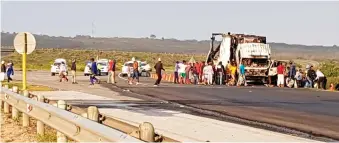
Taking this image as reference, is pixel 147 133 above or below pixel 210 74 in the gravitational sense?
above

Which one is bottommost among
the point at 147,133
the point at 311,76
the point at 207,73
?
the point at 207,73

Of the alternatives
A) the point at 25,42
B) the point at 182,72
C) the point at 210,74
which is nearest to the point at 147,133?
the point at 25,42

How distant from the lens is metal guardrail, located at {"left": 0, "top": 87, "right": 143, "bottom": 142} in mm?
6491

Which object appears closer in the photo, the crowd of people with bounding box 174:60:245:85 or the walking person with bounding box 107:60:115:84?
the walking person with bounding box 107:60:115:84

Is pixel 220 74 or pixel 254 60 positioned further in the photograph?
pixel 220 74

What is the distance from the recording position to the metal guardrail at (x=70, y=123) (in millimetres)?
6491

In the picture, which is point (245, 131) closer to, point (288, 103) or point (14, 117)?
point (14, 117)

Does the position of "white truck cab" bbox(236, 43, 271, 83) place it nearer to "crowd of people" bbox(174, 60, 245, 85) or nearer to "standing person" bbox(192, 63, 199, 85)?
"crowd of people" bbox(174, 60, 245, 85)

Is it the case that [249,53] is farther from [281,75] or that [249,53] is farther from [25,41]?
[25,41]

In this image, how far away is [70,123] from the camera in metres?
8.57

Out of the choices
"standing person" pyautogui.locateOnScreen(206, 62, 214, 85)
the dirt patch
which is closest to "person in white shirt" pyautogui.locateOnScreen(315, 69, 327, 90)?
"standing person" pyautogui.locateOnScreen(206, 62, 214, 85)

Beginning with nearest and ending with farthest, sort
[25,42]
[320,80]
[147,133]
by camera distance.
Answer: [147,133], [25,42], [320,80]

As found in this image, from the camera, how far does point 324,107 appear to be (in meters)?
19.8

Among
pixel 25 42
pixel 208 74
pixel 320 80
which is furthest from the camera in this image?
pixel 208 74
